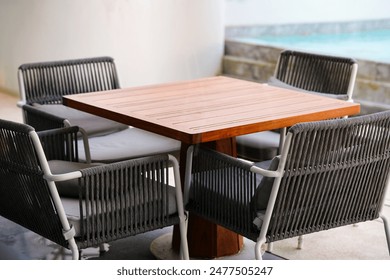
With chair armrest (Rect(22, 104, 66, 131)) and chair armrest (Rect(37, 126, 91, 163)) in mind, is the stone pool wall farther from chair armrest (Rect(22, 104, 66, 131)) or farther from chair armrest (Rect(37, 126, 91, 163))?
chair armrest (Rect(37, 126, 91, 163))

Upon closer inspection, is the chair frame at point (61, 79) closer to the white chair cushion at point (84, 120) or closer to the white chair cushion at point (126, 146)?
the white chair cushion at point (84, 120)

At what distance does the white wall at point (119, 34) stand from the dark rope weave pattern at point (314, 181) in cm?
243

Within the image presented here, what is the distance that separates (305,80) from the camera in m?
3.86

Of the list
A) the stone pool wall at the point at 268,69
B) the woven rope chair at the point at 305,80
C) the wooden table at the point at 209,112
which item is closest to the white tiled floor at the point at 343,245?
the wooden table at the point at 209,112

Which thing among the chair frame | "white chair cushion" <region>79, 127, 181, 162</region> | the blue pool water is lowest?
the blue pool water

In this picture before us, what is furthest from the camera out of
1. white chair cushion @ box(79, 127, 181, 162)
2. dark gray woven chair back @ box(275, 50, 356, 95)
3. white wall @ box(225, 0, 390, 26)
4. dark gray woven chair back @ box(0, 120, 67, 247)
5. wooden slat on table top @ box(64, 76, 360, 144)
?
white wall @ box(225, 0, 390, 26)

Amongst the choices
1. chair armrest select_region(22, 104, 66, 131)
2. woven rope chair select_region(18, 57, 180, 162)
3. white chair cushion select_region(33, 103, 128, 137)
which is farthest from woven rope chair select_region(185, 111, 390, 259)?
white chair cushion select_region(33, 103, 128, 137)

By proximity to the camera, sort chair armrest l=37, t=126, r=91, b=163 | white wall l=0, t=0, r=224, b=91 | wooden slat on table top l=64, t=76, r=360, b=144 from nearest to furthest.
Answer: wooden slat on table top l=64, t=76, r=360, b=144 < chair armrest l=37, t=126, r=91, b=163 < white wall l=0, t=0, r=224, b=91

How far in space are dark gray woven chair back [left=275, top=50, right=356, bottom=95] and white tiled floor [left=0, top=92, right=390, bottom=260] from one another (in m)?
0.67

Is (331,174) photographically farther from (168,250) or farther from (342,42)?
(342,42)

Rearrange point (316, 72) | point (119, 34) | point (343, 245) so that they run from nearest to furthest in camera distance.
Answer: point (343, 245) → point (316, 72) → point (119, 34)

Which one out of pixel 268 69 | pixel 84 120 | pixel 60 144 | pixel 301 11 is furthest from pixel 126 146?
pixel 301 11

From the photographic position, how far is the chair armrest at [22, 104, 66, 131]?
3.18 m

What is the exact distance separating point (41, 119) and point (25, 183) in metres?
0.86
